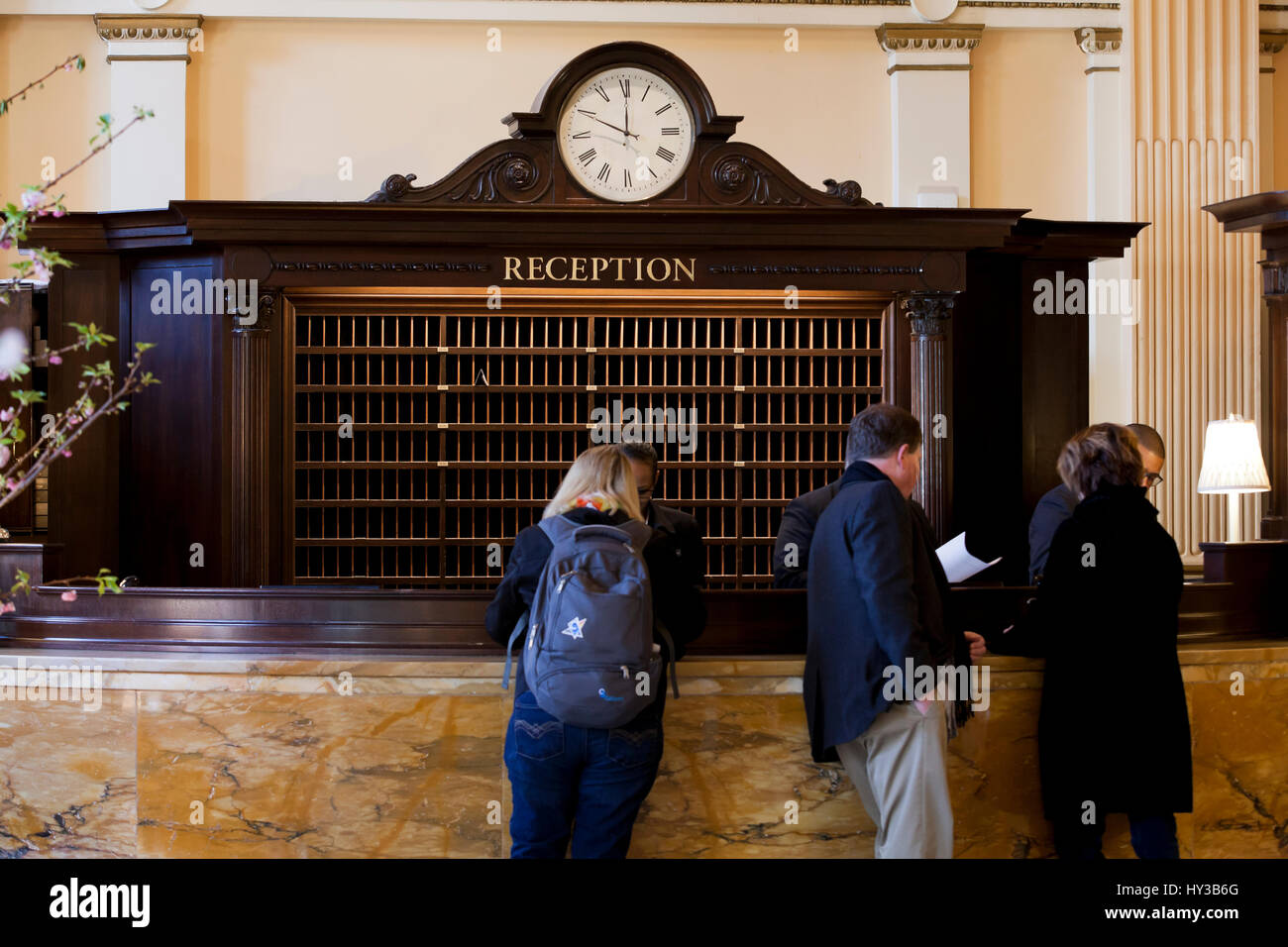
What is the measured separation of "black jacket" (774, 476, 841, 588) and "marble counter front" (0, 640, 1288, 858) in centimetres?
43

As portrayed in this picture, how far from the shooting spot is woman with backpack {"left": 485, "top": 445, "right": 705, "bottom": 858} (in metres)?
3.03

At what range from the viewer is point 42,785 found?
3.84m

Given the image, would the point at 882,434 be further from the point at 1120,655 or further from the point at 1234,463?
the point at 1234,463

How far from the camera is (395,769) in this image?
147 inches

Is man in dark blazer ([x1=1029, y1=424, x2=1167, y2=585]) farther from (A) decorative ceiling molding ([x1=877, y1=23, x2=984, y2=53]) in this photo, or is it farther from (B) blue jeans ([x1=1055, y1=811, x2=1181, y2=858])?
(A) decorative ceiling molding ([x1=877, y1=23, x2=984, y2=53])

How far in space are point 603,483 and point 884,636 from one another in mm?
792

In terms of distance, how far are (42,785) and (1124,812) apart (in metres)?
3.18

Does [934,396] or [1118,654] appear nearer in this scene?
[1118,654]

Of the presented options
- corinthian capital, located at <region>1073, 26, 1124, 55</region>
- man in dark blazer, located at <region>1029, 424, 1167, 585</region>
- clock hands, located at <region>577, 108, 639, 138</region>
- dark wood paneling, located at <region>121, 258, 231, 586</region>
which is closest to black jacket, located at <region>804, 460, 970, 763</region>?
man in dark blazer, located at <region>1029, 424, 1167, 585</region>

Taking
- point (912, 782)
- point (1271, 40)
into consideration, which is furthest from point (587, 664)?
point (1271, 40)

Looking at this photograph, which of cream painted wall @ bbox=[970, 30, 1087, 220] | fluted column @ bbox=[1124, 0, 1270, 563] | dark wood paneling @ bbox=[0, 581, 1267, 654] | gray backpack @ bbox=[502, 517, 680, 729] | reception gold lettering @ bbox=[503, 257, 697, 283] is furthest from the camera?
cream painted wall @ bbox=[970, 30, 1087, 220]

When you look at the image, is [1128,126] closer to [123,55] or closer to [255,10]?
[255,10]

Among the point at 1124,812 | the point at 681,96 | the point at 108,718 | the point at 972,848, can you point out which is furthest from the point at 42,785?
the point at 681,96

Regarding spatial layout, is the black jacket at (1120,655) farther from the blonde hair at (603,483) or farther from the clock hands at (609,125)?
the clock hands at (609,125)
